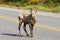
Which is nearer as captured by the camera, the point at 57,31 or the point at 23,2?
the point at 57,31

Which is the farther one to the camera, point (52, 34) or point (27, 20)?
point (52, 34)

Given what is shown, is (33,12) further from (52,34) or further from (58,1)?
(58,1)

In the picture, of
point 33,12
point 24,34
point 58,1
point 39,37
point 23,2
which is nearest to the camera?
point 33,12

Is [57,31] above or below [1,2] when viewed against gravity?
above

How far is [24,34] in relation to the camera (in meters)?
12.5

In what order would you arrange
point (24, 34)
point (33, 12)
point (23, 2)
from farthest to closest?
point (23, 2)
point (24, 34)
point (33, 12)

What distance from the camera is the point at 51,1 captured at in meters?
35.6

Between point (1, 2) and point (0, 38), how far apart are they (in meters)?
29.4

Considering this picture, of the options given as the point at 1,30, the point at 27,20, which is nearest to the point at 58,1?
the point at 1,30

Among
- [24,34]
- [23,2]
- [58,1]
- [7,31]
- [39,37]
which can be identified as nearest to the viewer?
[39,37]

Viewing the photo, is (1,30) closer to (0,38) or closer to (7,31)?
(7,31)

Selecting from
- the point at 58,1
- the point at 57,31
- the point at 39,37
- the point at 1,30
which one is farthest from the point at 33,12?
the point at 58,1

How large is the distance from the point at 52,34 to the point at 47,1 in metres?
23.8

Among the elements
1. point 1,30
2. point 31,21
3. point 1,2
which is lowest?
point 1,2
